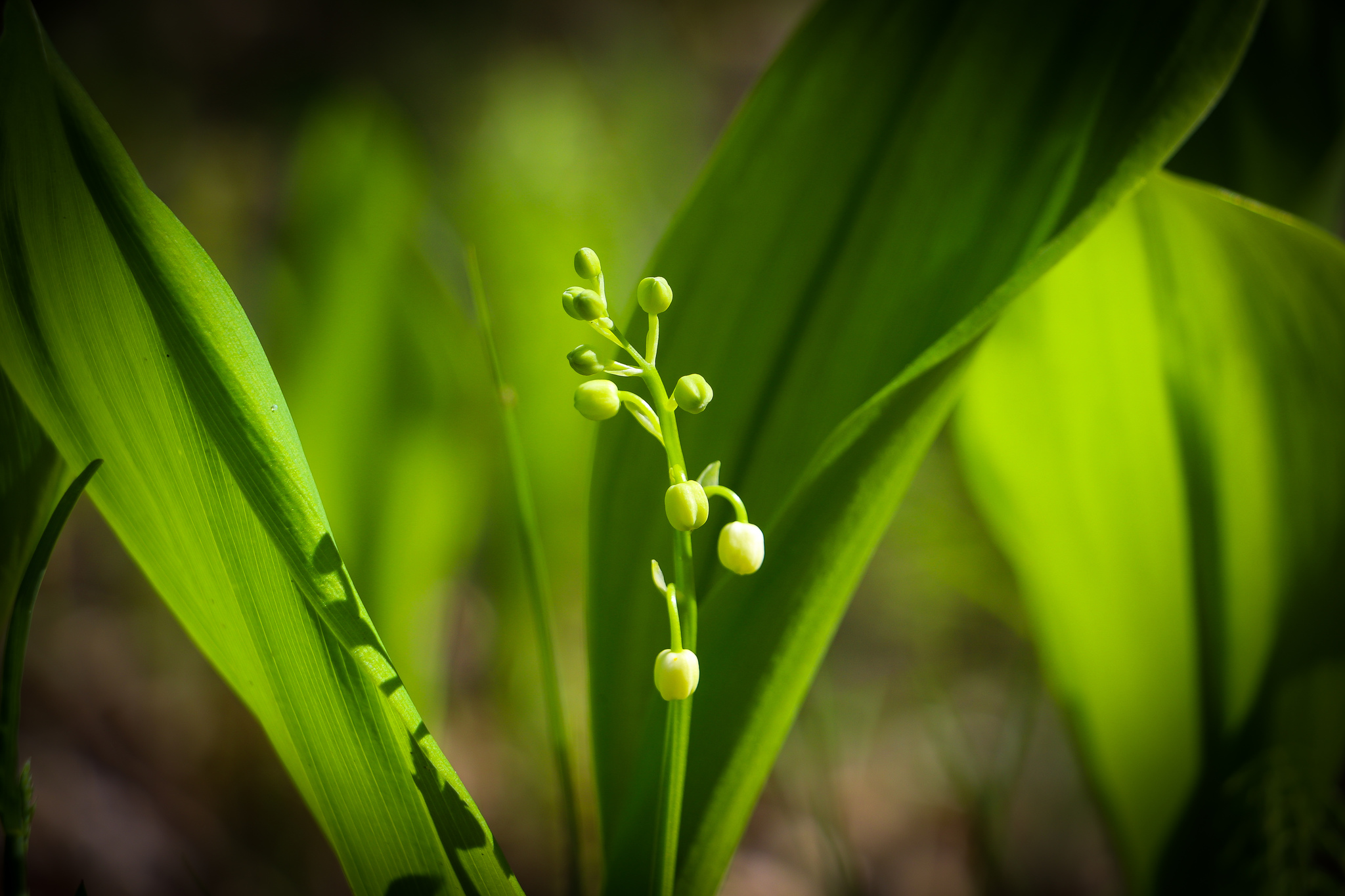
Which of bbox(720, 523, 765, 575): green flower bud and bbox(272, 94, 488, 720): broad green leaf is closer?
bbox(720, 523, 765, 575): green flower bud

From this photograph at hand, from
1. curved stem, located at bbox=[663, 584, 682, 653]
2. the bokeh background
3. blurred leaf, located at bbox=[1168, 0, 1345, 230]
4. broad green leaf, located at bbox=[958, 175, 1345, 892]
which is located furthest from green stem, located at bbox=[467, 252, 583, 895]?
blurred leaf, located at bbox=[1168, 0, 1345, 230]

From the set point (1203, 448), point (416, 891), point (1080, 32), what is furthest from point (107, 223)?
point (1203, 448)

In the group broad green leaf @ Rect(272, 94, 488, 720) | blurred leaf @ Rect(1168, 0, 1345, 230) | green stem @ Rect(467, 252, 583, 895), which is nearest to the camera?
green stem @ Rect(467, 252, 583, 895)

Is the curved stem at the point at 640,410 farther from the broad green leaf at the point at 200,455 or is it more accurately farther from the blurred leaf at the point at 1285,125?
the blurred leaf at the point at 1285,125

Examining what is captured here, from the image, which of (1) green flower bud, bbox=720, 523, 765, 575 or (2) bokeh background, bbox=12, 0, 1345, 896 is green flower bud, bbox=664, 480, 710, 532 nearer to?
(1) green flower bud, bbox=720, 523, 765, 575

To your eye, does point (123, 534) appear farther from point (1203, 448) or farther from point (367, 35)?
point (367, 35)

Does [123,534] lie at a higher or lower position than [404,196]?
lower

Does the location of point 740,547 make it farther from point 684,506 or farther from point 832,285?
point 832,285
